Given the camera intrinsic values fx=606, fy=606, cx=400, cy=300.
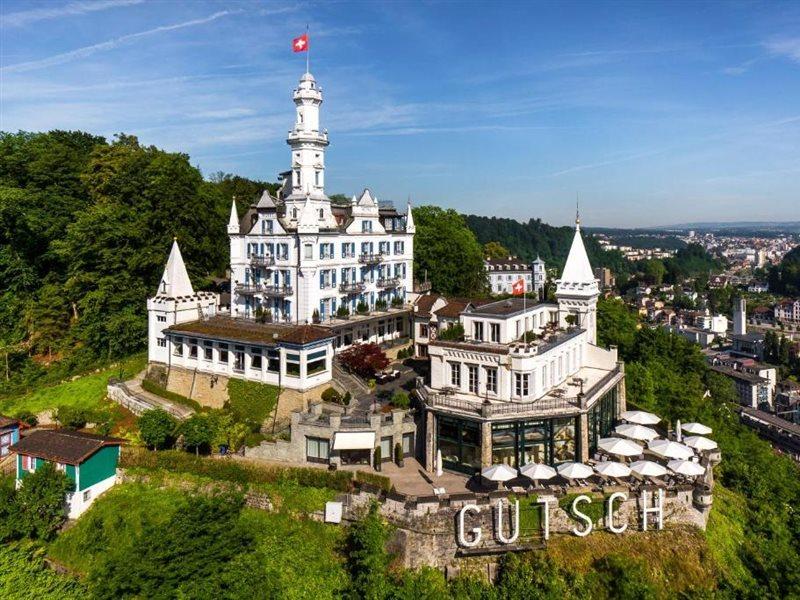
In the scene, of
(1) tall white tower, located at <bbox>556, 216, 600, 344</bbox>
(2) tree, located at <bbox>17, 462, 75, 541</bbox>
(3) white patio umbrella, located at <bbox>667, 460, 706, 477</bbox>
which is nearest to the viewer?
(3) white patio umbrella, located at <bbox>667, 460, 706, 477</bbox>

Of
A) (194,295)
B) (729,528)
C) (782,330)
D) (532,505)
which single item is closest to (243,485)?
(532,505)

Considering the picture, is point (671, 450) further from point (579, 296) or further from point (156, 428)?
point (156, 428)

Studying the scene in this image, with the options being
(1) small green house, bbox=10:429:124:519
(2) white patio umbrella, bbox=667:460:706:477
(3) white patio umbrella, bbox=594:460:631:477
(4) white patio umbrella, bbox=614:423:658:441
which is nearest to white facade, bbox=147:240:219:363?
(1) small green house, bbox=10:429:124:519

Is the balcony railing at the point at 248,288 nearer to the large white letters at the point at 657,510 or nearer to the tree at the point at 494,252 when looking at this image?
the large white letters at the point at 657,510

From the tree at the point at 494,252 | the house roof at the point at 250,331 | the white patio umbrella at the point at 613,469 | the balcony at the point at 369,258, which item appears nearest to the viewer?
the white patio umbrella at the point at 613,469

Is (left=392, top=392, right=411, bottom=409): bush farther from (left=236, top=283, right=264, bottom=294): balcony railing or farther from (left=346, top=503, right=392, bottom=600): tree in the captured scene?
(left=236, top=283, right=264, bottom=294): balcony railing

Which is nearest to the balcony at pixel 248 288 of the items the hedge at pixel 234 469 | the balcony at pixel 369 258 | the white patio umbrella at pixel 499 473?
the balcony at pixel 369 258
